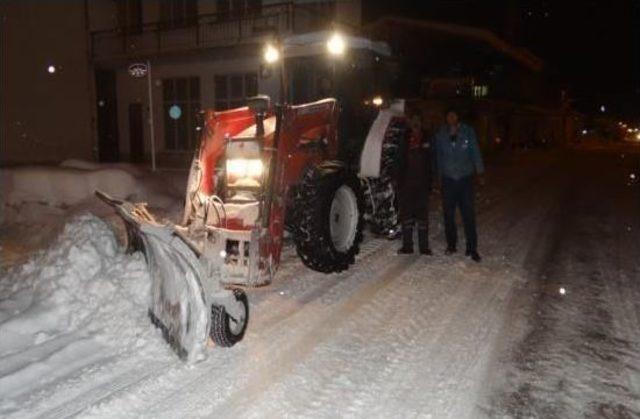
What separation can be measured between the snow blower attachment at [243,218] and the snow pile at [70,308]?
0.27 m

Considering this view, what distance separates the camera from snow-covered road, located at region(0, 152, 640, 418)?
13.2 feet

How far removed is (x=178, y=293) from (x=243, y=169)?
2532 millimetres

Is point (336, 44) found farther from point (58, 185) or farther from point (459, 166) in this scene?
point (58, 185)

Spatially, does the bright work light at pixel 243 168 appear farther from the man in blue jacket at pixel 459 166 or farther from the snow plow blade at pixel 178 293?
the man in blue jacket at pixel 459 166

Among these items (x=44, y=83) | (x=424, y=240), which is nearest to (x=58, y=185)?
(x=424, y=240)

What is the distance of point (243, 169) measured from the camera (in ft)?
22.6

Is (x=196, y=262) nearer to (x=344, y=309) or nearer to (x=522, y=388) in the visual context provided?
(x=344, y=309)

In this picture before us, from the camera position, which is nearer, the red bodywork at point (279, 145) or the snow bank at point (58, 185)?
the red bodywork at point (279, 145)

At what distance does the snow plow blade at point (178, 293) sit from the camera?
4426mm

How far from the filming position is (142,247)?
572 centimetres

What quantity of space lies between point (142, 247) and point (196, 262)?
1.42 meters

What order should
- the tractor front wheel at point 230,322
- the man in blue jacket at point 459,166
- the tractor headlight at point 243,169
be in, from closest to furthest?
the tractor front wheel at point 230,322, the tractor headlight at point 243,169, the man in blue jacket at point 459,166

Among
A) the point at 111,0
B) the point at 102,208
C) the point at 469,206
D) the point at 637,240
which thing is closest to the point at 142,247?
the point at 469,206

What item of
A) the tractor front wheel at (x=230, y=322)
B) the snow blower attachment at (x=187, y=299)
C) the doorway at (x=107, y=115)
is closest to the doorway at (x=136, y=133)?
the doorway at (x=107, y=115)
